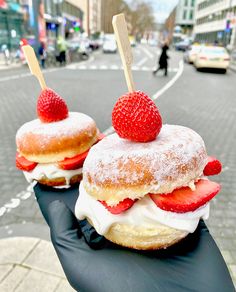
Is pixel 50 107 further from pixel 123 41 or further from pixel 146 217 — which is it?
pixel 146 217

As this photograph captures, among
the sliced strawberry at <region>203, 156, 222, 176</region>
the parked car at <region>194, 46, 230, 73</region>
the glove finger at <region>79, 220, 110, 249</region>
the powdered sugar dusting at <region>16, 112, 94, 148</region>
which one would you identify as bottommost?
the parked car at <region>194, 46, 230, 73</region>

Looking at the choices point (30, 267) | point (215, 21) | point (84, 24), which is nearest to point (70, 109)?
point (30, 267)

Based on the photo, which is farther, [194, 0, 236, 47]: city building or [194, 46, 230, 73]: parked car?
[194, 0, 236, 47]: city building

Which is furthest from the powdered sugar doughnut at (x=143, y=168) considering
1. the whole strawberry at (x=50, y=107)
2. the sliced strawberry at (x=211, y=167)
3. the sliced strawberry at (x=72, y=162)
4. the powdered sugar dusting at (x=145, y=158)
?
the whole strawberry at (x=50, y=107)

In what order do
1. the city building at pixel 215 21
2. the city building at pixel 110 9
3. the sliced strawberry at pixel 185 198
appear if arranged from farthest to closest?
the city building at pixel 110 9 < the city building at pixel 215 21 < the sliced strawberry at pixel 185 198

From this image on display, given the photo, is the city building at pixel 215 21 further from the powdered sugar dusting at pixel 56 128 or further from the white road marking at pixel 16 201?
the powdered sugar dusting at pixel 56 128

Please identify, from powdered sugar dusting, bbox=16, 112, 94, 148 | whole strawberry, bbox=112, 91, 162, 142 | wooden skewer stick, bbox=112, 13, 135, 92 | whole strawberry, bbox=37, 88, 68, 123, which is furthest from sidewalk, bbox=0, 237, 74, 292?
wooden skewer stick, bbox=112, 13, 135, 92

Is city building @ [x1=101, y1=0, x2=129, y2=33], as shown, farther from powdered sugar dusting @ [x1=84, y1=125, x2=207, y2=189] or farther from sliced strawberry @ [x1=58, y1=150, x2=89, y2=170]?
powdered sugar dusting @ [x1=84, y1=125, x2=207, y2=189]
